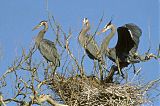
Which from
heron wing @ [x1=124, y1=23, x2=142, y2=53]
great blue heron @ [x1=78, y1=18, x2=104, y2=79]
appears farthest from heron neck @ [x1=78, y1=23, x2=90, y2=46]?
heron wing @ [x1=124, y1=23, x2=142, y2=53]

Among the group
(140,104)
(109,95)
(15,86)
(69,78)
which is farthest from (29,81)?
(140,104)

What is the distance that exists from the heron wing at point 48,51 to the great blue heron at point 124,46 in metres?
0.81

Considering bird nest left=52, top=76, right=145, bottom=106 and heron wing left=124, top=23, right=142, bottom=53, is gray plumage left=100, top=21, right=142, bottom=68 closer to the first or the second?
heron wing left=124, top=23, right=142, bottom=53

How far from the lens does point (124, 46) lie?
6945mm

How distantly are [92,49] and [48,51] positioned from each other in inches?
33.7

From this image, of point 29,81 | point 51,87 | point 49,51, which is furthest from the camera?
point 49,51

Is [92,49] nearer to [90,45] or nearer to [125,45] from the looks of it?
[90,45]

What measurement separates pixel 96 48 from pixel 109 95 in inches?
35.6

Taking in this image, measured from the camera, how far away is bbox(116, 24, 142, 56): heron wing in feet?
21.9

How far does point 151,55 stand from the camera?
646 centimetres

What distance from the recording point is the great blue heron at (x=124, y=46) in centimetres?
670

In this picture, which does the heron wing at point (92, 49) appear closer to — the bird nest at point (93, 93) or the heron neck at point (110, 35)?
the heron neck at point (110, 35)

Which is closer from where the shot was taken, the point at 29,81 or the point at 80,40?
the point at 29,81

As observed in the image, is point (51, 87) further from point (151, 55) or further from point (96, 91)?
point (151, 55)
